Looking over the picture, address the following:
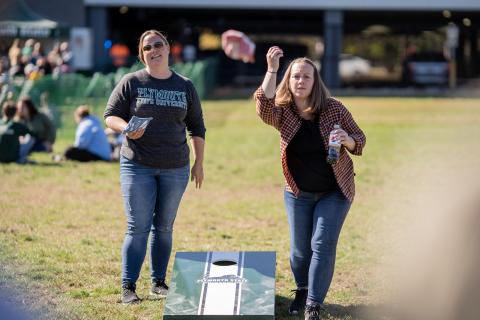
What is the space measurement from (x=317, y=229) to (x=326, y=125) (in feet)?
2.26

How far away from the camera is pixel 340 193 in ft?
20.8

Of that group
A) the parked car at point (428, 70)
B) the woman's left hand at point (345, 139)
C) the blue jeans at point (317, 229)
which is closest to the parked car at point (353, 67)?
the parked car at point (428, 70)

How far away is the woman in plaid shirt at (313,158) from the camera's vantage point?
248 inches

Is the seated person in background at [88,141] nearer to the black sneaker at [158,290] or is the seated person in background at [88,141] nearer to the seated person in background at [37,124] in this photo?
the seated person in background at [37,124]

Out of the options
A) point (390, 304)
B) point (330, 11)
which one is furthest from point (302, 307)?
point (330, 11)

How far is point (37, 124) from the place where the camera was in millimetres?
17062

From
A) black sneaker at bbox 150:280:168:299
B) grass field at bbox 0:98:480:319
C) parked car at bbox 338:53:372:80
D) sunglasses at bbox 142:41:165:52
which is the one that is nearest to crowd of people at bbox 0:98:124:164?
grass field at bbox 0:98:480:319

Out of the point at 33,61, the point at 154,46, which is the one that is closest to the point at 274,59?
the point at 154,46

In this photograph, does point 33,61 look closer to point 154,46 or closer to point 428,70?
point 154,46

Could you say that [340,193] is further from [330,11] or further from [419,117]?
[330,11]

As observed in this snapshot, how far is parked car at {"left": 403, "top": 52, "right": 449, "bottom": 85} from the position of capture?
42188mm

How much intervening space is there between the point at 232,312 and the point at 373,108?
2444 centimetres

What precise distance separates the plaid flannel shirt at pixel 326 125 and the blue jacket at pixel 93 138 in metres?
9.61

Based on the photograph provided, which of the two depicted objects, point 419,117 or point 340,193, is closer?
point 340,193
